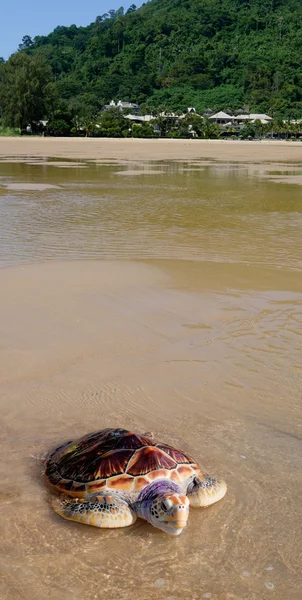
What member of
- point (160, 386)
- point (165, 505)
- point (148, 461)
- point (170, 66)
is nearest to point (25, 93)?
point (170, 66)

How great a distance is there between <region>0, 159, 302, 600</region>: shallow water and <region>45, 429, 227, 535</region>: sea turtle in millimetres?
104

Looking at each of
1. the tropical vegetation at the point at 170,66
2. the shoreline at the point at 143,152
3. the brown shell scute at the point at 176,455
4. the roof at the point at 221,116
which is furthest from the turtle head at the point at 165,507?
the roof at the point at 221,116

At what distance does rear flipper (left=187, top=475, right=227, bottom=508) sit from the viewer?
3.62 metres

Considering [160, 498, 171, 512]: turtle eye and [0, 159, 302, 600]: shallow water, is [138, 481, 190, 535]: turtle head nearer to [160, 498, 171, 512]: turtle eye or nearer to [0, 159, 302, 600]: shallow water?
[160, 498, 171, 512]: turtle eye

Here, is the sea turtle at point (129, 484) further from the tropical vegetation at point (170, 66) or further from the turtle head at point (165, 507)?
the tropical vegetation at point (170, 66)

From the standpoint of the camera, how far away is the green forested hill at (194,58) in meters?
132

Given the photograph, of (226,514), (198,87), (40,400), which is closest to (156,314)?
(40,400)

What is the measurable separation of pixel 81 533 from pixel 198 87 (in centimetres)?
15072

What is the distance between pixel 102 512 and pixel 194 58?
15829 centimetres

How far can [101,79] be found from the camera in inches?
5871

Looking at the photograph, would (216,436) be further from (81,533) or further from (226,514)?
(81,533)

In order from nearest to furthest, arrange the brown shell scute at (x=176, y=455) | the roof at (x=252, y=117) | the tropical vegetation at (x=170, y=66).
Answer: the brown shell scute at (x=176, y=455) < the tropical vegetation at (x=170, y=66) < the roof at (x=252, y=117)

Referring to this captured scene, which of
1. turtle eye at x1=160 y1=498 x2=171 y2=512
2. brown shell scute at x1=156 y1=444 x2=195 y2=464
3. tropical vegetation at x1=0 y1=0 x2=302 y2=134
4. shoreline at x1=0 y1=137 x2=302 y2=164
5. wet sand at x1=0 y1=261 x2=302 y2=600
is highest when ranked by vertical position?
tropical vegetation at x1=0 y1=0 x2=302 y2=134

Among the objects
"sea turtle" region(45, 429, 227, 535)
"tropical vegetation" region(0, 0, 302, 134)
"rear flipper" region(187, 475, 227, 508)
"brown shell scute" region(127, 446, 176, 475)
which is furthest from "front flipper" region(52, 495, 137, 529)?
"tropical vegetation" region(0, 0, 302, 134)
